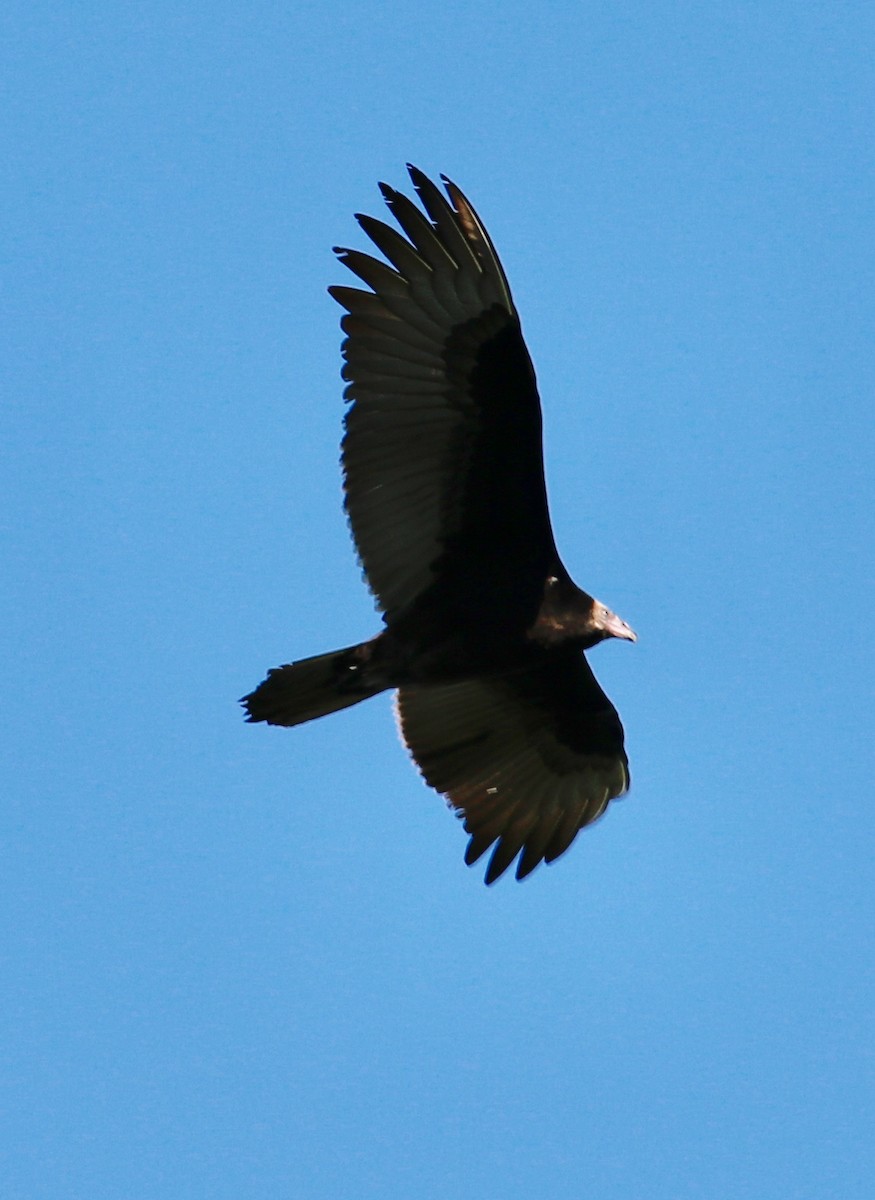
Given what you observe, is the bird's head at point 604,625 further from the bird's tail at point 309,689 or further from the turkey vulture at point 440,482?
the bird's tail at point 309,689

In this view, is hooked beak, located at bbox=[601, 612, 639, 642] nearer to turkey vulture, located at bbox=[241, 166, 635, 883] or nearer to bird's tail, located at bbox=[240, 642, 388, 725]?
turkey vulture, located at bbox=[241, 166, 635, 883]

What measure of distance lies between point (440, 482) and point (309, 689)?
1.33 metres

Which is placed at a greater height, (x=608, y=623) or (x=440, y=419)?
(x=440, y=419)

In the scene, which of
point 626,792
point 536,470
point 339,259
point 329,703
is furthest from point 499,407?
point 626,792

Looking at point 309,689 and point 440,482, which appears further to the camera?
point 440,482

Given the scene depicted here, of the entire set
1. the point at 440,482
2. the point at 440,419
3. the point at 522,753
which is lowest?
the point at 522,753

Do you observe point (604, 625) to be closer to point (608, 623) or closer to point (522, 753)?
point (608, 623)

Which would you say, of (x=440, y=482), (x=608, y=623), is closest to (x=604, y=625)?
(x=608, y=623)

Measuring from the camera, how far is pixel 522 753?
37.5ft

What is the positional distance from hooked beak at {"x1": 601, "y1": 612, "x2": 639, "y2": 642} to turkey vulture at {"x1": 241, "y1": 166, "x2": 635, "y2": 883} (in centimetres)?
1

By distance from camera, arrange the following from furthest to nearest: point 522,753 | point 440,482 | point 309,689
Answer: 1. point 522,753
2. point 440,482
3. point 309,689

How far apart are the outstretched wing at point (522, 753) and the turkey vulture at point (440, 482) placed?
1.38 feet

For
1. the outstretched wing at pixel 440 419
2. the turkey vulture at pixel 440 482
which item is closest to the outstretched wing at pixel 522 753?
the turkey vulture at pixel 440 482

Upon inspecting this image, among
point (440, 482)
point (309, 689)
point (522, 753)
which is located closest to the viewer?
point (309, 689)
